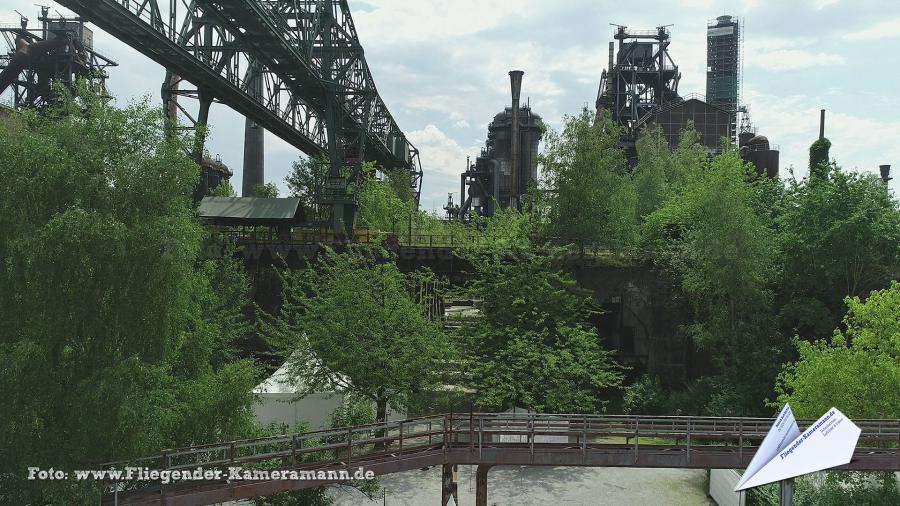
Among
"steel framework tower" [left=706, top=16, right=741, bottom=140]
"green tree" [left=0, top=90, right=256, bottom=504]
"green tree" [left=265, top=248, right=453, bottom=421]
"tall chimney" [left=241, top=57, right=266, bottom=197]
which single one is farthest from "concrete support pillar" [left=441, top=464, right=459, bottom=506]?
"steel framework tower" [left=706, top=16, right=741, bottom=140]

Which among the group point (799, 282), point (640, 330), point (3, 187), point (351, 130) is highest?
point (351, 130)

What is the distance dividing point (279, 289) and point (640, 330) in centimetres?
1843

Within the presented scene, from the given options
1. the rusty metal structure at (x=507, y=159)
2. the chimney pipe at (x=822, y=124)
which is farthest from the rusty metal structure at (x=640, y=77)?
the chimney pipe at (x=822, y=124)

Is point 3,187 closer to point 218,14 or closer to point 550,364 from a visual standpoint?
point 550,364

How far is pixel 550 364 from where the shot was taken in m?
21.7

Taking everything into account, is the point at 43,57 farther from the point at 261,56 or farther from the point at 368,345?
the point at 368,345

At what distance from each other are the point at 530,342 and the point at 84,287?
14.8m

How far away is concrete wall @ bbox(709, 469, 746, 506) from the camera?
18062mm

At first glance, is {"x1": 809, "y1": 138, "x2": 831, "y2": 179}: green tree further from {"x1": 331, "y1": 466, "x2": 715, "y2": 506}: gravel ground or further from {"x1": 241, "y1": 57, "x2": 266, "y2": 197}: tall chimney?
{"x1": 241, "y1": 57, "x2": 266, "y2": 197}: tall chimney

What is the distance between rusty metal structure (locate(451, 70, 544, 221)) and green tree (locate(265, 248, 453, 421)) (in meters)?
52.7

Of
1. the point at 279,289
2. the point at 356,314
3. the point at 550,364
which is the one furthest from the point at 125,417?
the point at 279,289

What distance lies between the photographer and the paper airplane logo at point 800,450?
766 cm

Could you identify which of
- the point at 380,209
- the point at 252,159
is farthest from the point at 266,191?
the point at 380,209

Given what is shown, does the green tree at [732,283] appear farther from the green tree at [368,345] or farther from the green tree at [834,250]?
the green tree at [368,345]
